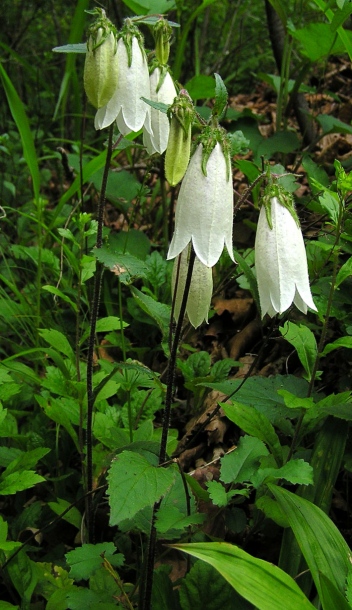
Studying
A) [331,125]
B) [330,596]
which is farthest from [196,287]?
[331,125]

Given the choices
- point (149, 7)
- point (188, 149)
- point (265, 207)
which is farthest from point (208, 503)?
point (149, 7)

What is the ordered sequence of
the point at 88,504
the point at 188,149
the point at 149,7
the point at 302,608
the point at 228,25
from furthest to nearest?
the point at 228,25, the point at 149,7, the point at 88,504, the point at 188,149, the point at 302,608

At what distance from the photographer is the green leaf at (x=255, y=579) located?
3.53ft

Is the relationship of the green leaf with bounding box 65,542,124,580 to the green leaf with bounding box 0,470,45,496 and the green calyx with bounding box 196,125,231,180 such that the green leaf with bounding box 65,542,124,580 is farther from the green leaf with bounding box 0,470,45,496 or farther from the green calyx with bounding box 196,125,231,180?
the green calyx with bounding box 196,125,231,180

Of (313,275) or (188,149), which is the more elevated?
(188,149)

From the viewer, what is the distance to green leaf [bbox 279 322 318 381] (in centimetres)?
167

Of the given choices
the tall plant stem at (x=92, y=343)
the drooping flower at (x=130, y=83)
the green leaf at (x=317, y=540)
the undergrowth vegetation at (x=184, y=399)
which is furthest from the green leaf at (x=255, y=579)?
the drooping flower at (x=130, y=83)

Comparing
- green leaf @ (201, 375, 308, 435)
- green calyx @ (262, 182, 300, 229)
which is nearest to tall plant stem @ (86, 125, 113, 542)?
green leaf @ (201, 375, 308, 435)

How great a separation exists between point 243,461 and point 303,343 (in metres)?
0.40

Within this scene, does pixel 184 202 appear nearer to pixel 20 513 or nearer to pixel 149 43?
pixel 20 513

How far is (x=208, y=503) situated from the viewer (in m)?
1.87

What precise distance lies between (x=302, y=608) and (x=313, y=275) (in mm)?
1180

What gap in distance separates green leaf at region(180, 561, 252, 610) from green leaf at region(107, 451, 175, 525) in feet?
0.93

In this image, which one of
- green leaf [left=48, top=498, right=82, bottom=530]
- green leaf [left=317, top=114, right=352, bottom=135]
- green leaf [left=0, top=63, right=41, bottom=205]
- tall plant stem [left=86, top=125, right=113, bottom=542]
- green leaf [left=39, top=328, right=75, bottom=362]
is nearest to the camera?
tall plant stem [left=86, top=125, right=113, bottom=542]
